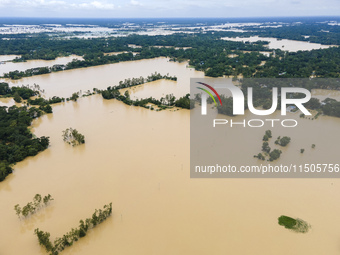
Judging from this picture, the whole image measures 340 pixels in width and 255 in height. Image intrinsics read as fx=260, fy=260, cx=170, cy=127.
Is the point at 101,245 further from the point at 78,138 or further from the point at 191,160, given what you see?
the point at 78,138

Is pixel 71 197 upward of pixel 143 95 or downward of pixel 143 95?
downward

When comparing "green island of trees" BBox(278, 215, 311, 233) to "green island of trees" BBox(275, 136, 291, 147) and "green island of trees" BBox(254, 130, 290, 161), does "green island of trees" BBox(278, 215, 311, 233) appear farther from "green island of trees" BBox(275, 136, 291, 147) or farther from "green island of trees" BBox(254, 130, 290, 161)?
"green island of trees" BBox(275, 136, 291, 147)

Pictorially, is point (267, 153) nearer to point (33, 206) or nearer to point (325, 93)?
point (33, 206)

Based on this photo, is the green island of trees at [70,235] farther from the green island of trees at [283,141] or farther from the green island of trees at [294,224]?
the green island of trees at [283,141]

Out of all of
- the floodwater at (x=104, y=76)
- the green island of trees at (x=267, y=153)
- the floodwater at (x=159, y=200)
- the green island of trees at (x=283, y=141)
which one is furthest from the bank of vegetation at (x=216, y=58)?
the green island of trees at (x=267, y=153)

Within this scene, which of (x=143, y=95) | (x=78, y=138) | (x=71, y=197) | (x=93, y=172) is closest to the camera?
(x=71, y=197)

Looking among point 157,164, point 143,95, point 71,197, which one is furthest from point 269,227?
point 143,95

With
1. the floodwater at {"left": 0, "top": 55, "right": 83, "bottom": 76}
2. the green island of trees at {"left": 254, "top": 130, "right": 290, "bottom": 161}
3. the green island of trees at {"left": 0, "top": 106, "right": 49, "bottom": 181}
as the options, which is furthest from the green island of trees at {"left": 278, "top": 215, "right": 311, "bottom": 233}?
the floodwater at {"left": 0, "top": 55, "right": 83, "bottom": 76}
